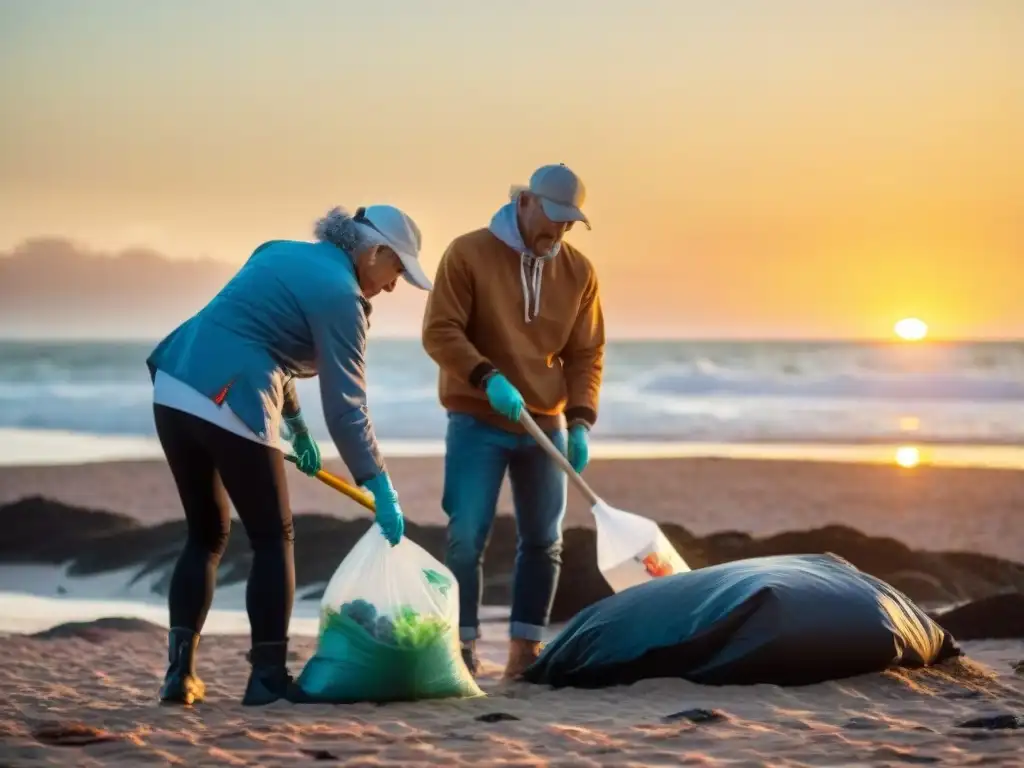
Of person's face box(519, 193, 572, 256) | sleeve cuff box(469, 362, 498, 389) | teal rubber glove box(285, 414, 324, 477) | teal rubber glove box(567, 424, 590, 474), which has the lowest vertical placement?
teal rubber glove box(285, 414, 324, 477)

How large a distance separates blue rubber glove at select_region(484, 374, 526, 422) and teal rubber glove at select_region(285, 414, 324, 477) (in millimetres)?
526

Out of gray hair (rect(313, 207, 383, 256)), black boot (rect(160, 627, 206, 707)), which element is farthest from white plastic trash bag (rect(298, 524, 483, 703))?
gray hair (rect(313, 207, 383, 256))

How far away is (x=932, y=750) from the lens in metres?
3.31

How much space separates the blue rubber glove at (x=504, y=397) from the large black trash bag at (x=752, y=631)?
1.99 feet

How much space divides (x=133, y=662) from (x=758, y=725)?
2.33 meters

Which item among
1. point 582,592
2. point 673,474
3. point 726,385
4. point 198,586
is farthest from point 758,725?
point 726,385

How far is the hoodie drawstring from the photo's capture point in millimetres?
4637

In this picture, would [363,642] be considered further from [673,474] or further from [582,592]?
[673,474]

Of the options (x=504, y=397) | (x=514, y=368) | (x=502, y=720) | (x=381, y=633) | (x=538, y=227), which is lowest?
(x=502, y=720)

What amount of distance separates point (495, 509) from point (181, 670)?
3.67 feet

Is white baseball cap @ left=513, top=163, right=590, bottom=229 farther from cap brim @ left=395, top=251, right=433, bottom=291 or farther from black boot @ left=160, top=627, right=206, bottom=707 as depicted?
black boot @ left=160, top=627, right=206, bottom=707

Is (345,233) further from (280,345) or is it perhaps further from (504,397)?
(504,397)

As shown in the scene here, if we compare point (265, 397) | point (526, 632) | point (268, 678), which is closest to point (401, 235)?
point (265, 397)

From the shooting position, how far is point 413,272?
12.8 feet
